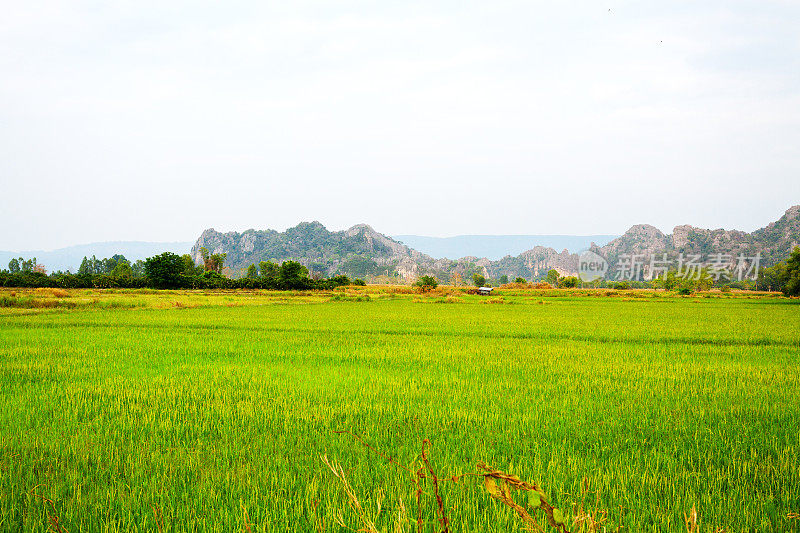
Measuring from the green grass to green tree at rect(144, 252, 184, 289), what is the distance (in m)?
49.6

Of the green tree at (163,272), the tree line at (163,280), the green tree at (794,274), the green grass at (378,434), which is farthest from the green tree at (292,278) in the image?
the green tree at (794,274)

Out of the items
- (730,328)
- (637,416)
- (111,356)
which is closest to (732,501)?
(637,416)

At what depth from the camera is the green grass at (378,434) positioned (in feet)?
9.55

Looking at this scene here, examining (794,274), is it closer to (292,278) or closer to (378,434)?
(292,278)

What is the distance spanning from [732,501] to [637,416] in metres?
2.23

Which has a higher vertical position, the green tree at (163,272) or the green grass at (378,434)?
the green tree at (163,272)

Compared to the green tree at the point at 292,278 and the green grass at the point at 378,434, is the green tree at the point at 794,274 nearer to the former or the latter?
the green grass at the point at 378,434

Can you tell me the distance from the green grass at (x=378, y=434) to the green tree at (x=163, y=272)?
1953 inches

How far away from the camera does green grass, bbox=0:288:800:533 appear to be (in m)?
2.91

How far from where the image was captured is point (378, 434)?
4395 millimetres

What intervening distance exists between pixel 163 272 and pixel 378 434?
58989 millimetres

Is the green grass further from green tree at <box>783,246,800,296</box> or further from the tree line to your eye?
green tree at <box>783,246,800,296</box>

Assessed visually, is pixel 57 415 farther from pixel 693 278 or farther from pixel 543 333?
pixel 693 278

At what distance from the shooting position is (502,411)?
5.30 metres
